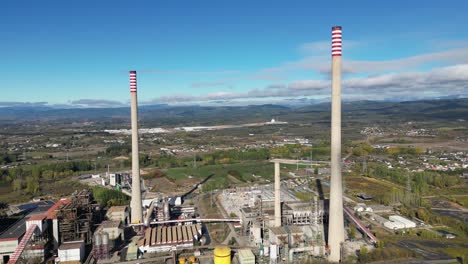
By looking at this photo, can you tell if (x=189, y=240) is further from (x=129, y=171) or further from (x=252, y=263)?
(x=129, y=171)

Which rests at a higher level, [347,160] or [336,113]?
[336,113]

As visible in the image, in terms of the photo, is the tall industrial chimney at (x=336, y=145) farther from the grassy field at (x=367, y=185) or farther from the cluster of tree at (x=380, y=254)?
the grassy field at (x=367, y=185)

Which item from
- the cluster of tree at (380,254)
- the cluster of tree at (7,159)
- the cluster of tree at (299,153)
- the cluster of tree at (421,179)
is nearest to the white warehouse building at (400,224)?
the cluster of tree at (380,254)

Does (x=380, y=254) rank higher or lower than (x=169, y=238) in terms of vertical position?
lower

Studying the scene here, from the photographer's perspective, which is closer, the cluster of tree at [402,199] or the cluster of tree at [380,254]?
the cluster of tree at [380,254]

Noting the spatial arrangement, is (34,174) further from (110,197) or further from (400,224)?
(400,224)

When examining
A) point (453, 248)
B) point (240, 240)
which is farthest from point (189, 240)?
point (453, 248)

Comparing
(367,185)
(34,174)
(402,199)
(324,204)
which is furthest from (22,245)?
(367,185)

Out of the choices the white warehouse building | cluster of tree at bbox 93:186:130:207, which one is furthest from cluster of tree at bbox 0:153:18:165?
the white warehouse building

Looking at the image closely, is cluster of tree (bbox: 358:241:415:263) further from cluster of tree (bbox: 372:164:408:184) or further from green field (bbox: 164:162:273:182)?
green field (bbox: 164:162:273:182)
